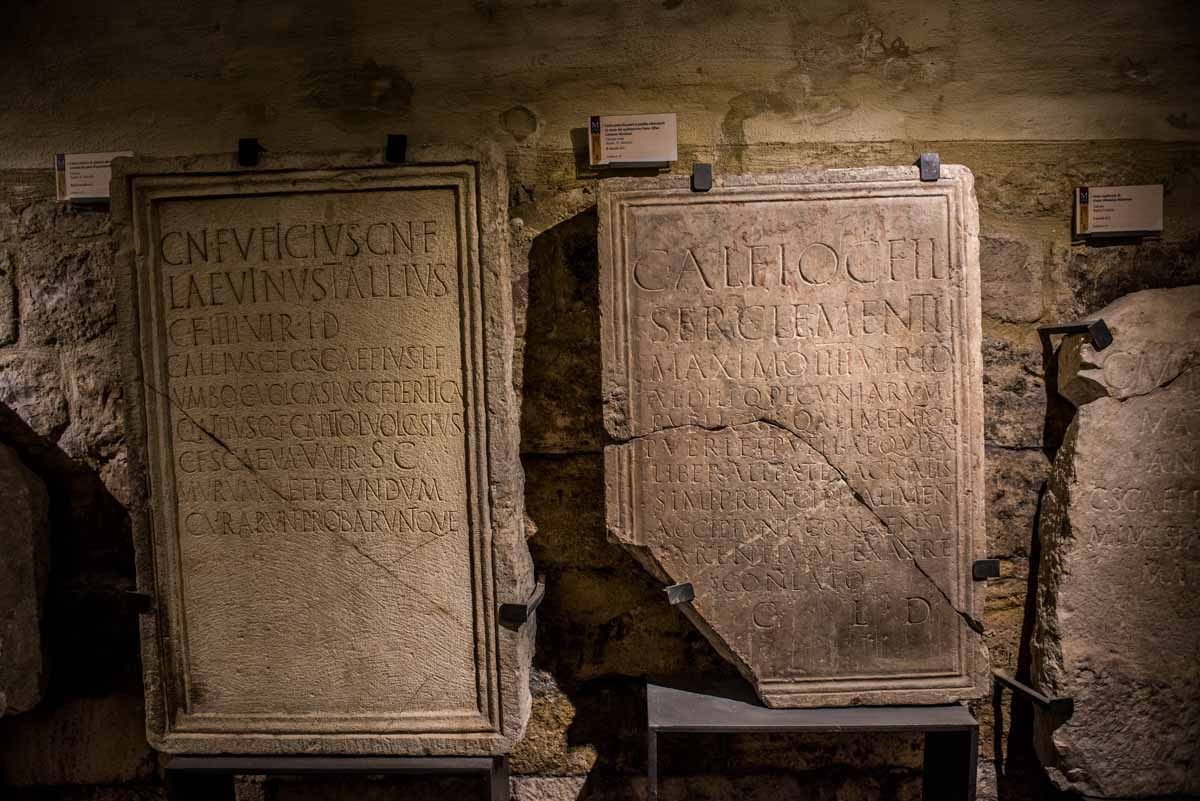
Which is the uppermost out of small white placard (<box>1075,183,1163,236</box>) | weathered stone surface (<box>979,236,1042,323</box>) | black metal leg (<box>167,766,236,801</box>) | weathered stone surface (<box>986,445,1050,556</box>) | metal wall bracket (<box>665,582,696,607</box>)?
small white placard (<box>1075,183,1163,236</box>)

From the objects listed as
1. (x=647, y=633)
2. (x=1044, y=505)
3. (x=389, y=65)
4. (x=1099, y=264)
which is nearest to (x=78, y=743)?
(x=647, y=633)

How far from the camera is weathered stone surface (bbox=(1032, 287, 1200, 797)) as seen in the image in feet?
5.97

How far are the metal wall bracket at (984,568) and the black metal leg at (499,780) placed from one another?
137 centimetres

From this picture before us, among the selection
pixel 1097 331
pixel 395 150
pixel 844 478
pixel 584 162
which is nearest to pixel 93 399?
pixel 395 150

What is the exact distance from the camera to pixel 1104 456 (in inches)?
72.2

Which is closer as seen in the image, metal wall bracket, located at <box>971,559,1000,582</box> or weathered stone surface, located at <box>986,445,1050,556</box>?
metal wall bracket, located at <box>971,559,1000,582</box>

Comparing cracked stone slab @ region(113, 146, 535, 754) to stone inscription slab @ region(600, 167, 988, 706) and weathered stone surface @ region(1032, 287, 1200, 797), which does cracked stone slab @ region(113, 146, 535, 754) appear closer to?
stone inscription slab @ region(600, 167, 988, 706)

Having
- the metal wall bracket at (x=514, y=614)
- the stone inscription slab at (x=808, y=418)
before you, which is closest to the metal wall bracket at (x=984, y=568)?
the stone inscription slab at (x=808, y=418)

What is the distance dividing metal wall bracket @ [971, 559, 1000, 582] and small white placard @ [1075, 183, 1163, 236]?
38.8 inches

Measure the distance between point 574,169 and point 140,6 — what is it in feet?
4.46

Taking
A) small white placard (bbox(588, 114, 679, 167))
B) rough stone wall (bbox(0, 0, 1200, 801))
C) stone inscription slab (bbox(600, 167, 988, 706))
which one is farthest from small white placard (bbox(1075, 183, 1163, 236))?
small white placard (bbox(588, 114, 679, 167))

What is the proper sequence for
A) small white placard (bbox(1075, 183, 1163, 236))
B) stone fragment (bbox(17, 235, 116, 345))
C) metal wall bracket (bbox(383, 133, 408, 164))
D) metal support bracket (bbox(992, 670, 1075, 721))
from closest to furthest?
metal wall bracket (bbox(383, 133, 408, 164)) < metal support bracket (bbox(992, 670, 1075, 721)) < small white placard (bbox(1075, 183, 1163, 236)) < stone fragment (bbox(17, 235, 116, 345))

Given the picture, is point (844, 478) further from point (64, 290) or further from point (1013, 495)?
point (64, 290)

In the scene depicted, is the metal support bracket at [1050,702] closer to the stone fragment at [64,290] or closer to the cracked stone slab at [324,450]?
the cracked stone slab at [324,450]
